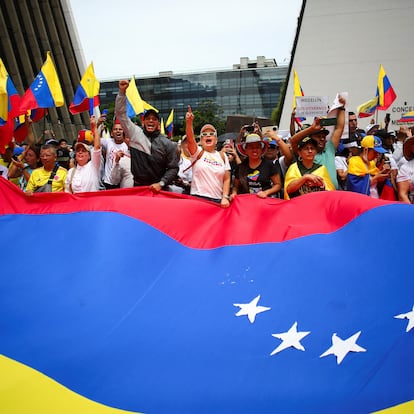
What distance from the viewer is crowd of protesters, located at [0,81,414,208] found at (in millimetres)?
4742

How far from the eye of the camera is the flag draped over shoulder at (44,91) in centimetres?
858

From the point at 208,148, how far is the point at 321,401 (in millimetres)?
3097

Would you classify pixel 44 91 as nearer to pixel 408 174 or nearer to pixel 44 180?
pixel 44 180

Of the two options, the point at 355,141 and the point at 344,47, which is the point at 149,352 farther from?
the point at 344,47

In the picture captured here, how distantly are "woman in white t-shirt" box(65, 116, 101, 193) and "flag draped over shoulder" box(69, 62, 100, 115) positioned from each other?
15.1ft

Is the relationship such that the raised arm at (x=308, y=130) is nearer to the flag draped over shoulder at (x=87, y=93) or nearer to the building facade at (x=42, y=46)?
the flag draped over shoulder at (x=87, y=93)

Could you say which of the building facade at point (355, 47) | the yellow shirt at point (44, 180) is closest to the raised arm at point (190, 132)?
the yellow shirt at point (44, 180)

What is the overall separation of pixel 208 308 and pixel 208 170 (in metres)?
2.01

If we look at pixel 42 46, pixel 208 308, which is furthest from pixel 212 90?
pixel 208 308

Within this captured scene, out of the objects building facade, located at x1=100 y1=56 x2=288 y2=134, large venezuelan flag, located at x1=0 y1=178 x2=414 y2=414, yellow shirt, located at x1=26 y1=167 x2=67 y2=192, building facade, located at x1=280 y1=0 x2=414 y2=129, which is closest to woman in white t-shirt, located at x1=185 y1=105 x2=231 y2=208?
large venezuelan flag, located at x1=0 y1=178 x2=414 y2=414

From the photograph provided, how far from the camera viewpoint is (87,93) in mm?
9961

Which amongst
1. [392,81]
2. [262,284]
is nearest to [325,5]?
[392,81]

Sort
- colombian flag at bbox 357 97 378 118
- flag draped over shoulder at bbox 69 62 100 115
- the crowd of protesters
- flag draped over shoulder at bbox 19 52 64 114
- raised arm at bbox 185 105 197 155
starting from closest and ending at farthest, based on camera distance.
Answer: the crowd of protesters
raised arm at bbox 185 105 197 155
flag draped over shoulder at bbox 19 52 64 114
flag draped over shoulder at bbox 69 62 100 115
colombian flag at bbox 357 97 378 118

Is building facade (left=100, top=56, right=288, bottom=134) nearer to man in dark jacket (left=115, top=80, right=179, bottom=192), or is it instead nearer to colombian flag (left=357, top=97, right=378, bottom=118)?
colombian flag (left=357, top=97, right=378, bottom=118)
